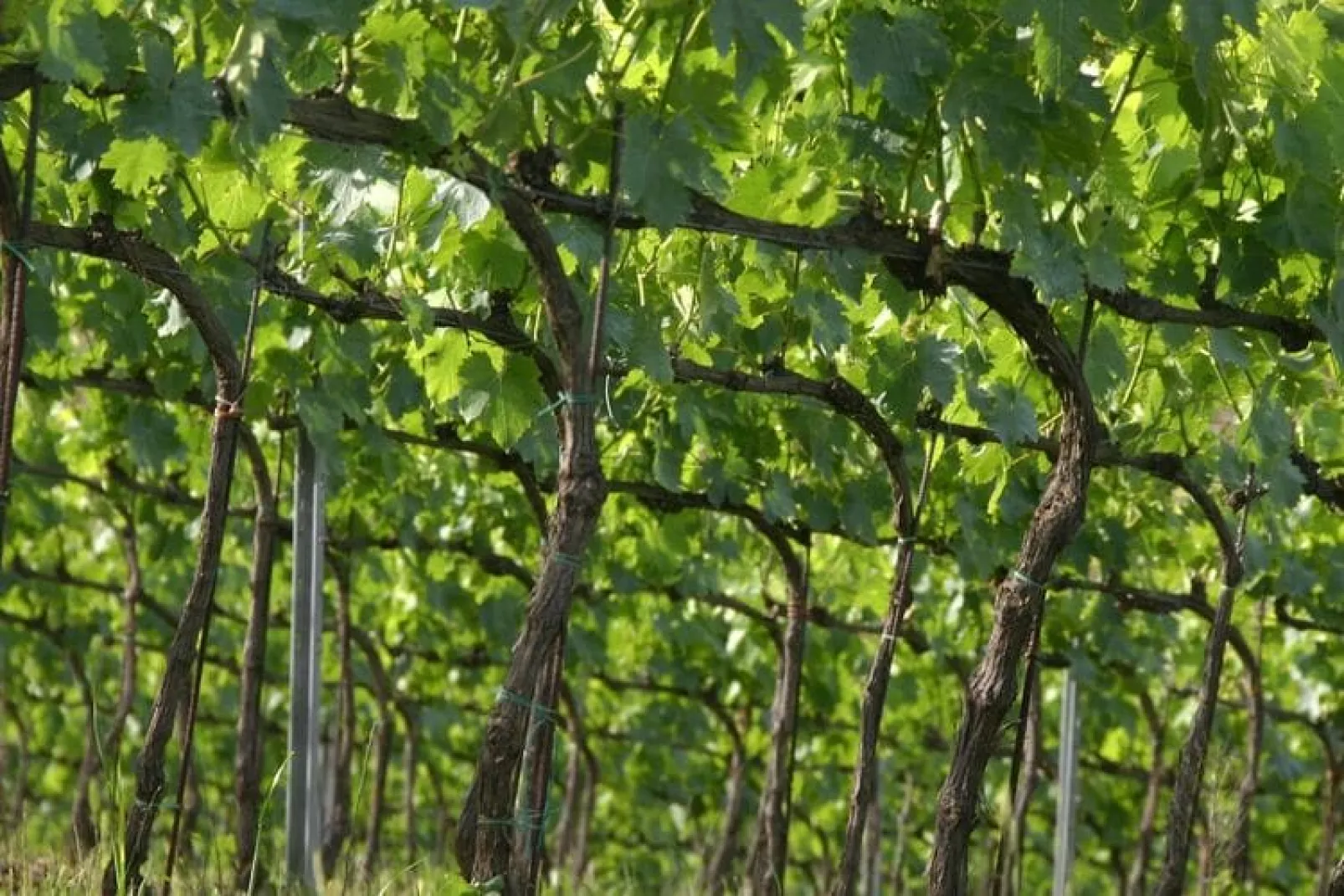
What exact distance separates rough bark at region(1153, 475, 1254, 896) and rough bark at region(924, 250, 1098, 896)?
63.2 inches

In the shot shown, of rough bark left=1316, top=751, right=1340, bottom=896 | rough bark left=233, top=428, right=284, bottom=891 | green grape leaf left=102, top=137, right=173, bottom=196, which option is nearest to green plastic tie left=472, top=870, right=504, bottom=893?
green grape leaf left=102, top=137, right=173, bottom=196

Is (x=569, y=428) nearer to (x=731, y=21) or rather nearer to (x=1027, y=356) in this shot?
(x=731, y=21)

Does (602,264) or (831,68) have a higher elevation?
(831,68)

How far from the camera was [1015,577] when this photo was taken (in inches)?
228

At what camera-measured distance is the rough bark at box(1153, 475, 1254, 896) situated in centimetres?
733

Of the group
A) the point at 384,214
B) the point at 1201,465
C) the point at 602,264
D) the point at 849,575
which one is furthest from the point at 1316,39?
the point at 849,575

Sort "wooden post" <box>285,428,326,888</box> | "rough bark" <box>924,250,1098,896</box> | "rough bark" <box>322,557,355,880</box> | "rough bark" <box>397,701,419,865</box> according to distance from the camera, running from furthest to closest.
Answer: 1. "rough bark" <box>397,701,419,865</box>
2. "rough bark" <box>322,557,355,880</box>
3. "wooden post" <box>285,428,326,888</box>
4. "rough bark" <box>924,250,1098,896</box>

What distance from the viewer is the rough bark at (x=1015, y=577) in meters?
5.71

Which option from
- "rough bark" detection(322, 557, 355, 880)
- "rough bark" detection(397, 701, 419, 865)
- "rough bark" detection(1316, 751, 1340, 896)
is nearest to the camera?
"rough bark" detection(322, 557, 355, 880)

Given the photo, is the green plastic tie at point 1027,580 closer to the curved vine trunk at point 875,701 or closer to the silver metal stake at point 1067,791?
the curved vine trunk at point 875,701

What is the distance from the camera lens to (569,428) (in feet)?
15.2

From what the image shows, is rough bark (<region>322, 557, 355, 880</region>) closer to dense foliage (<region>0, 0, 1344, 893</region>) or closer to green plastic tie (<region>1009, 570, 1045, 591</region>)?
dense foliage (<region>0, 0, 1344, 893</region>)

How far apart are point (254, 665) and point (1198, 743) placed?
8.48 ft

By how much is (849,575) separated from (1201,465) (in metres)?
2.67
